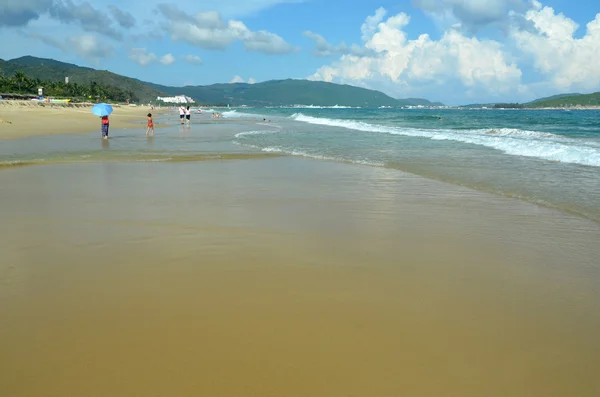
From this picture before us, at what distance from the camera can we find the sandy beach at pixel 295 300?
294 centimetres

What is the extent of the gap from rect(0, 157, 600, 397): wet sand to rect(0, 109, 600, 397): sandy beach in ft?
0.06

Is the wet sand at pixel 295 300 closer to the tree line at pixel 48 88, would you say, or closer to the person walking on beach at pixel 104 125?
the person walking on beach at pixel 104 125

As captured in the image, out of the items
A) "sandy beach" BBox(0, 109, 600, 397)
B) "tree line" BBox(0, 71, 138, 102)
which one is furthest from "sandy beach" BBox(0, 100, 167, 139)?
"tree line" BBox(0, 71, 138, 102)

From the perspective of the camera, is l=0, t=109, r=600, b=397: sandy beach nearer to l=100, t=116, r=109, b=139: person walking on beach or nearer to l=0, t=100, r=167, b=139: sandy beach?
l=100, t=116, r=109, b=139: person walking on beach

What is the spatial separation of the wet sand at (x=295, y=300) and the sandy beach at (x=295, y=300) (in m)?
0.02

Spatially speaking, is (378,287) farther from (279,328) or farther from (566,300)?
(566,300)

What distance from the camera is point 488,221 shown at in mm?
7203

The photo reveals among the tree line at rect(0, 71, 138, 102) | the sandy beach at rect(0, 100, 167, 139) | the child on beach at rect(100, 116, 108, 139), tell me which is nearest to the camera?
the child on beach at rect(100, 116, 108, 139)

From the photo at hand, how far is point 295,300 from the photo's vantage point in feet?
13.4

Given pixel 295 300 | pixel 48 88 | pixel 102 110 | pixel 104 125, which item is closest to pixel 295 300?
pixel 295 300

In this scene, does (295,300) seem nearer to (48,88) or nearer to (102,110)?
(102,110)

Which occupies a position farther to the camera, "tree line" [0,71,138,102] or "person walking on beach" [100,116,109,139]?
"tree line" [0,71,138,102]

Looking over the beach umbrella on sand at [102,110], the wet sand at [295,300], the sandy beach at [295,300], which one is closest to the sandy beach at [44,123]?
the beach umbrella on sand at [102,110]

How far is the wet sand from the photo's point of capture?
9.66 feet
